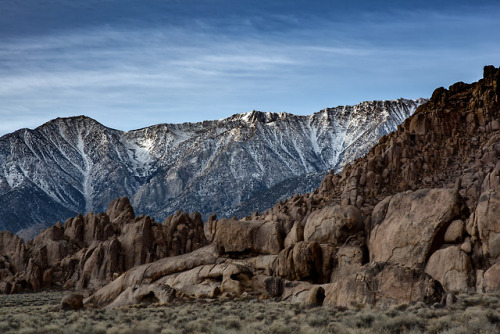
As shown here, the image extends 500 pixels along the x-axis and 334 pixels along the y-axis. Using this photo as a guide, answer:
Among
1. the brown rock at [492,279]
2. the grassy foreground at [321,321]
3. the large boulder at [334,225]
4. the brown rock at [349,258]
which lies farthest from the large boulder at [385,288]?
the large boulder at [334,225]

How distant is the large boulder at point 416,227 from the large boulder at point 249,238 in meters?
12.0

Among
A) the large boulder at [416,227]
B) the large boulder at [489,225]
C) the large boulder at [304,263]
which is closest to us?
the large boulder at [489,225]

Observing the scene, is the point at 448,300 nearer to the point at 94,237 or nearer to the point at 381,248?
the point at 381,248

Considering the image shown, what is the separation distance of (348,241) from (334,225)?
2044 mm

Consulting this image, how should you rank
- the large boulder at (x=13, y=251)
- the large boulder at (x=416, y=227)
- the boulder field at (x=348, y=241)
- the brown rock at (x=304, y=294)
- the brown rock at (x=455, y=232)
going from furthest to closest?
the large boulder at (x=13, y=251) → the large boulder at (x=416, y=227) → the brown rock at (x=455, y=232) → the brown rock at (x=304, y=294) → the boulder field at (x=348, y=241)

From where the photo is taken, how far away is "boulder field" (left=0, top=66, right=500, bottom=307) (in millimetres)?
37719

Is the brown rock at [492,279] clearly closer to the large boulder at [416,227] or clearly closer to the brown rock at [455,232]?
the brown rock at [455,232]

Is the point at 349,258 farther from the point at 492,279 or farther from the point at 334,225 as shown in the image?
the point at 492,279

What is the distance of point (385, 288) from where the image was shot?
107 feet

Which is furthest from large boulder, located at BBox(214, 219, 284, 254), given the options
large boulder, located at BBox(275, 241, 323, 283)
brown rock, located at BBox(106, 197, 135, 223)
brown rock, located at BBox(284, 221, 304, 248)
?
brown rock, located at BBox(106, 197, 135, 223)

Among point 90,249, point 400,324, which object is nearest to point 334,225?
point 400,324

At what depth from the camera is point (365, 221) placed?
163ft

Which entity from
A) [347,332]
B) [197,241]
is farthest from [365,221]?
[197,241]

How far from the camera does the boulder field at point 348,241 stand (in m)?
37.7
